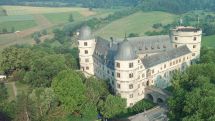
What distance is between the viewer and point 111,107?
7744 centimetres

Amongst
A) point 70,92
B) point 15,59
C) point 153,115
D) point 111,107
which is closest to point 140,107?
point 153,115

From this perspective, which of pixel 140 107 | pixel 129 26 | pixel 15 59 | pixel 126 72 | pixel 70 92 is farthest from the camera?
pixel 129 26

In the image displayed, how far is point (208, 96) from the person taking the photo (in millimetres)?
62344

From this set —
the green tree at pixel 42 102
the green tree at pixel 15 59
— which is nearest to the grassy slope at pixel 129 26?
the green tree at pixel 15 59

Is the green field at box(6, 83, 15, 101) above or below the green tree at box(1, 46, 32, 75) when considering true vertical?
below

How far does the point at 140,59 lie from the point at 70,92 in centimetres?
1931

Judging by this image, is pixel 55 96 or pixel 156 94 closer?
pixel 55 96

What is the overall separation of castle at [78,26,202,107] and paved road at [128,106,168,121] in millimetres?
7386

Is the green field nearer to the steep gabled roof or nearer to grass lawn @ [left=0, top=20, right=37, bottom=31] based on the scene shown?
the steep gabled roof

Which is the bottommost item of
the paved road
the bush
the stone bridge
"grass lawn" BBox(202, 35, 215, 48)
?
the bush

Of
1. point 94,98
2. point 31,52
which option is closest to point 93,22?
point 31,52

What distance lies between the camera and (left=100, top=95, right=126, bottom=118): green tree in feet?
254

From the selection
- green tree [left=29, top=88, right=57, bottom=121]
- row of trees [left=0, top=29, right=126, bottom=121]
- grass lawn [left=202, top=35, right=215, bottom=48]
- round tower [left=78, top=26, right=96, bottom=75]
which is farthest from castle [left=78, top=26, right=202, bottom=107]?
grass lawn [left=202, top=35, right=215, bottom=48]

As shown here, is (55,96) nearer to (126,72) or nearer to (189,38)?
(126,72)
